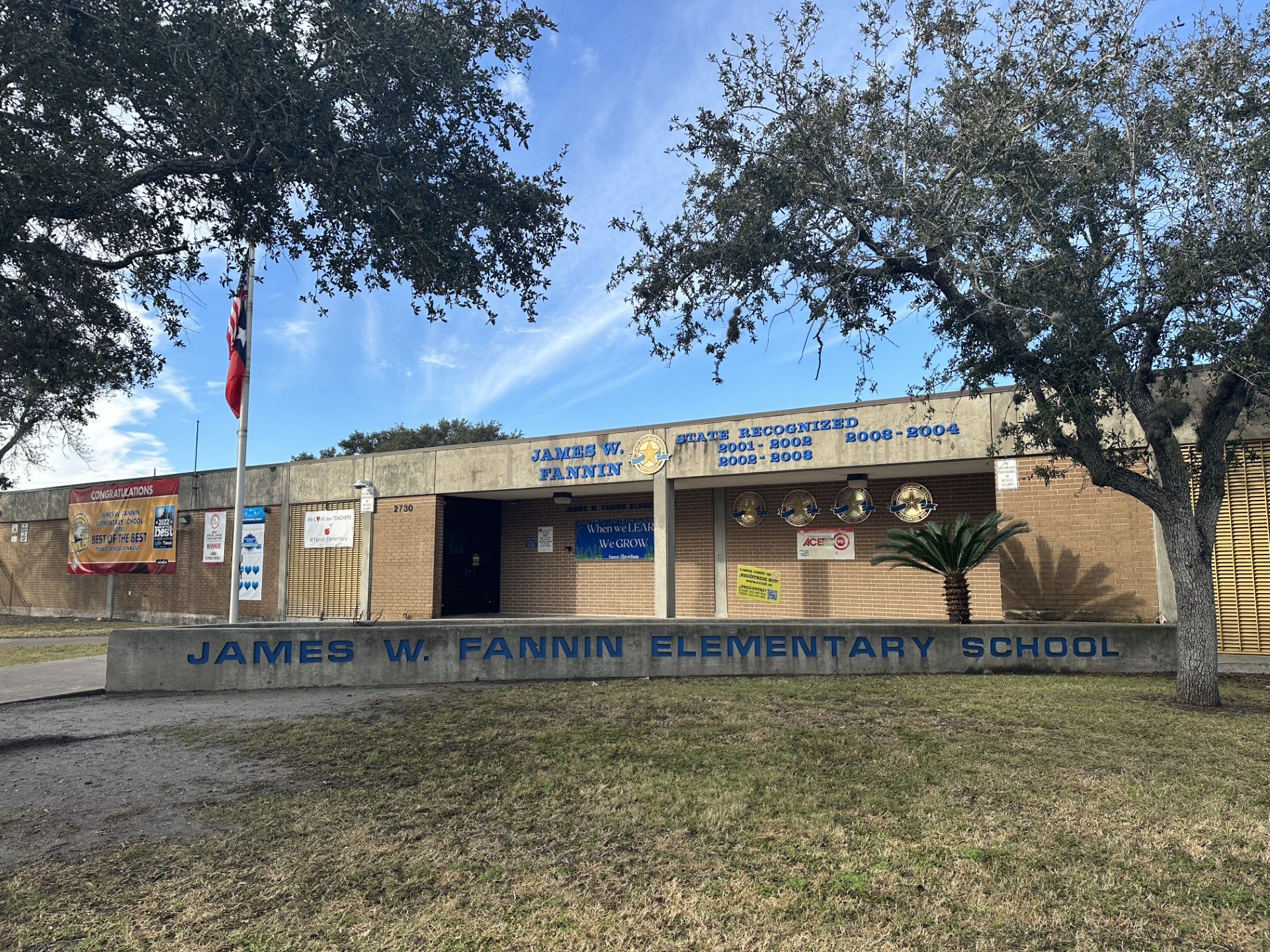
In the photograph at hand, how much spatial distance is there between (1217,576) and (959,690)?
5.95m

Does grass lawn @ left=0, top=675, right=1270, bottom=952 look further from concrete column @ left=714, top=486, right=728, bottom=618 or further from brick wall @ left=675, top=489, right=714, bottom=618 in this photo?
brick wall @ left=675, top=489, right=714, bottom=618

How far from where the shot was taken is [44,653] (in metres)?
16.0

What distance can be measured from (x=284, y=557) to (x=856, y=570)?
16.1 m

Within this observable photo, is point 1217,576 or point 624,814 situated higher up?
point 1217,576

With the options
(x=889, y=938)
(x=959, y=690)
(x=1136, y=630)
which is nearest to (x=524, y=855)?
(x=889, y=938)

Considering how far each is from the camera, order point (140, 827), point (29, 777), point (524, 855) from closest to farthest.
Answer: point (524, 855)
point (140, 827)
point (29, 777)

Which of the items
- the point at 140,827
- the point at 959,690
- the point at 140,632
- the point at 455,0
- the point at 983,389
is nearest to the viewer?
the point at 140,827

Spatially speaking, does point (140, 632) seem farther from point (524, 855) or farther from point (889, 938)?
point (889, 938)

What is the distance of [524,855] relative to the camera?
4.53m

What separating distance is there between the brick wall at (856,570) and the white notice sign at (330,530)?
1056 cm

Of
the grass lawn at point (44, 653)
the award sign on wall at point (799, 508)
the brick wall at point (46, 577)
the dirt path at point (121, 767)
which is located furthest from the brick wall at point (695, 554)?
the brick wall at point (46, 577)

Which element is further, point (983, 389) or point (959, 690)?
point (983, 389)

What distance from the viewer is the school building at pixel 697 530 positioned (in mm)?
13750

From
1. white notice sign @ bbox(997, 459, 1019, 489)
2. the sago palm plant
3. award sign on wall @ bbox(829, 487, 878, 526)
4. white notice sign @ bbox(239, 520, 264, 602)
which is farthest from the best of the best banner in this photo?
white notice sign @ bbox(997, 459, 1019, 489)
